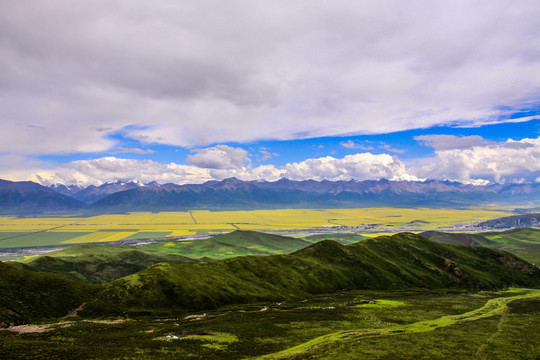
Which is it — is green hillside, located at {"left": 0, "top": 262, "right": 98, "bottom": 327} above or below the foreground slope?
above

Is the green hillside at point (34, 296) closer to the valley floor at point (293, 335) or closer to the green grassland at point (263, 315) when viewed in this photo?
the green grassland at point (263, 315)

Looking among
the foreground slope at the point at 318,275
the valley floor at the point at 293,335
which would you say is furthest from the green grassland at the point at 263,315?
the foreground slope at the point at 318,275

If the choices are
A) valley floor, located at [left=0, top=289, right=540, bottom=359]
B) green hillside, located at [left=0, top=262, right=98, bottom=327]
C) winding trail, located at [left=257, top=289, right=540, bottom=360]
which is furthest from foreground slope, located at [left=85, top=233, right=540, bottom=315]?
winding trail, located at [left=257, top=289, right=540, bottom=360]

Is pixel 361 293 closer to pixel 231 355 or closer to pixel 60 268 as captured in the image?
pixel 231 355

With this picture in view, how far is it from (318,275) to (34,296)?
335 ft

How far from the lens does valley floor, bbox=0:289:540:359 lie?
44844 mm

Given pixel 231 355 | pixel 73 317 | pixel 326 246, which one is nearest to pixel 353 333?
pixel 231 355

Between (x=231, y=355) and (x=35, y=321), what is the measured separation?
45.2 m

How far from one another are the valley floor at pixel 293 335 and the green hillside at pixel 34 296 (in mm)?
6566

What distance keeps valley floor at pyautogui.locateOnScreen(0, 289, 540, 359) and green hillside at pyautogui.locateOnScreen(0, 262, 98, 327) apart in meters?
6.57

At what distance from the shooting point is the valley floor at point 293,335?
44844 mm

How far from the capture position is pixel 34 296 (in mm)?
68562

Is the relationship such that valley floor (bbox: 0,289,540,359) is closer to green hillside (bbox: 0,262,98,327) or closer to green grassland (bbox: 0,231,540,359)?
green grassland (bbox: 0,231,540,359)

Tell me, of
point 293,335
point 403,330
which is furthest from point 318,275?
point 293,335
